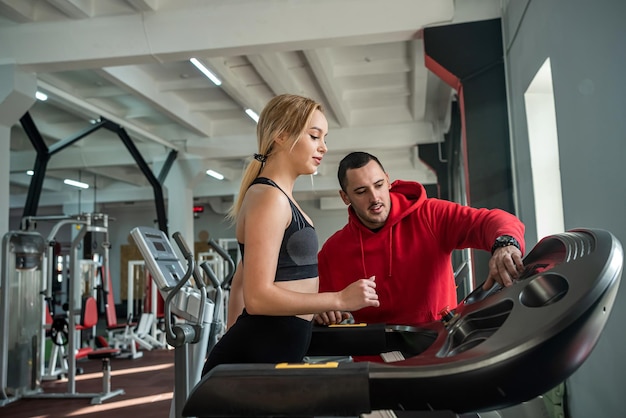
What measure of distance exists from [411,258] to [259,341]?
955mm

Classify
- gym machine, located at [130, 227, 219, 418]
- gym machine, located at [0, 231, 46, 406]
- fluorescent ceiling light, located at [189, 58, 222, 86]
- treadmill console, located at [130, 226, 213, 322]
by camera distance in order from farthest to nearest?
1. fluorescent ceiling light, located at [189, 58, 222, 86]
2. gym machine, located at [0, 231, 46, 406]
3. treadmill console, located at [130, 226, 213, 322]
4. gym machine, located at [130, 227, 219, 418]

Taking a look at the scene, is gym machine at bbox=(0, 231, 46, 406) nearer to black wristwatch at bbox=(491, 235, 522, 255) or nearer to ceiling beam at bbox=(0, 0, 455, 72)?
ceiling beam at bbox=(0, 0, 455, 72)

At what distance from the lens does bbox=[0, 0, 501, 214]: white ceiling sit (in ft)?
16.8

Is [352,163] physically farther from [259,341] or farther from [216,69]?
[216,69]

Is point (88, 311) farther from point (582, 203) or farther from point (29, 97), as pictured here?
point (582, 203)

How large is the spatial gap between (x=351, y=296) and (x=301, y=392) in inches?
14.1

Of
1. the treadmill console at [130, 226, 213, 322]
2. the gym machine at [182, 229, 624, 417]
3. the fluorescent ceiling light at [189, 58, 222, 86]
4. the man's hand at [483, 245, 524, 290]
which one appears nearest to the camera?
the gym machine at [182, 229, 624, 417]

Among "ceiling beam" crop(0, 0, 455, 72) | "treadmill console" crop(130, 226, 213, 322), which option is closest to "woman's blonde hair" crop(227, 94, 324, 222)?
"treadmill console" crop(130, 226, 213, 322)

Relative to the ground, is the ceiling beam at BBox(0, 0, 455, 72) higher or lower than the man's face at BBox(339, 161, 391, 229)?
higher

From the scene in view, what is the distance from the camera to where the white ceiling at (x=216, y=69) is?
5.11m

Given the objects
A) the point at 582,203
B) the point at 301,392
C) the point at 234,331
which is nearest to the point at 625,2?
the point at 582,203

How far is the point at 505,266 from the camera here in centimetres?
120

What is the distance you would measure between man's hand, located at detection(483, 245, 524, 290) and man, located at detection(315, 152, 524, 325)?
0.69m

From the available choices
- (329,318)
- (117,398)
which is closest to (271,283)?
(329,318)
